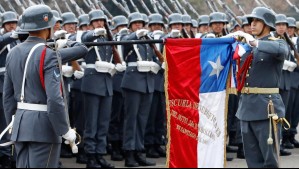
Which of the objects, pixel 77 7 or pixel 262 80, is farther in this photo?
pixel 77 7

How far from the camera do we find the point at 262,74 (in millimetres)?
8281

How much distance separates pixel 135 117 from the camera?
37.7ft

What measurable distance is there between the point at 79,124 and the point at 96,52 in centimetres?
141

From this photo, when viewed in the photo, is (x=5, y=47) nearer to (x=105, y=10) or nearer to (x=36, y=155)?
(x=36, y=155)

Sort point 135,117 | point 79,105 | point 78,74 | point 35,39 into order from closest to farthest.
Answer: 1. point 35,39
2. point 78,74
3. point 135,117
4. point 79,105

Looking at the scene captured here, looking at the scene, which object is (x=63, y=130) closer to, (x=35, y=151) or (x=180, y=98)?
(x=35, y=151)

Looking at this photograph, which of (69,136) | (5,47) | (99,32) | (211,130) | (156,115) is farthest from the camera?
(156,115)

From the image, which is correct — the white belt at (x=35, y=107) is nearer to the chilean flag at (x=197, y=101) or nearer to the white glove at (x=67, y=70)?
the chilean flag at (x=197, y=101)

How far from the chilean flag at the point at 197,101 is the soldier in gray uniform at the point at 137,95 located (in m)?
2.40

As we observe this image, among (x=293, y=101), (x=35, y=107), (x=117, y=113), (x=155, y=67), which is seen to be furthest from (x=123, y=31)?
(x=35, y=107)

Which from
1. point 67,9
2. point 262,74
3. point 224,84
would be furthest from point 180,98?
point 67,9

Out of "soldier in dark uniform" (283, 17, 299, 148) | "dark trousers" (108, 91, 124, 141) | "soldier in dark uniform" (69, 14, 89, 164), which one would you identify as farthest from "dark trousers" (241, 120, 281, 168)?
"soldier in dark uniform" (283, 17, 299, 148)

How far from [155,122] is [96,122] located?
1.70 metres

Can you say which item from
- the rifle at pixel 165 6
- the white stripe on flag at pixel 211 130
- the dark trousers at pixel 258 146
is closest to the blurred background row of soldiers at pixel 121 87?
the white stripe on flag at pixel 211 130
